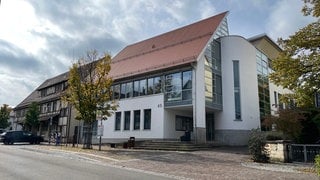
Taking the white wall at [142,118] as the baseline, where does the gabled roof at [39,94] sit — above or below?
above

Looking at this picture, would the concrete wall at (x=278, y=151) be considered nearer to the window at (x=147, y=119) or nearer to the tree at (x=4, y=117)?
the window at (x=147, y=119)

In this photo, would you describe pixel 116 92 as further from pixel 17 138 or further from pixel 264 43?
pixel 264 43

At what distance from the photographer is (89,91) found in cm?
2597

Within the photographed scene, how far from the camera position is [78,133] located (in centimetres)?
3909

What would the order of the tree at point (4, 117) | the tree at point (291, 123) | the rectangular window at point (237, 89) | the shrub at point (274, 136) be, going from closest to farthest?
the tree at point (291, 123) → the shrub at point (274, 136) → the rectangular window at point (237, 89) → the tree at point (4, 117)

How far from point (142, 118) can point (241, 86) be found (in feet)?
32.3

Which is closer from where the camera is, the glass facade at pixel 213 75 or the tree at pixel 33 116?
the glass facade at pixel 213 75

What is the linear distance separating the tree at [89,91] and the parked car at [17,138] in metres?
12.2

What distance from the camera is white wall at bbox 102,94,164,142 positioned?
28.8m

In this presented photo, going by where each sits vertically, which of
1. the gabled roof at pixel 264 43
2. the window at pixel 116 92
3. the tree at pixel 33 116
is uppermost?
the gabled roof at pixel 264 43

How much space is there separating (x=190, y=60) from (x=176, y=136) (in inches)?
285

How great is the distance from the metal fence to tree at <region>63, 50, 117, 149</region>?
14.6 meters

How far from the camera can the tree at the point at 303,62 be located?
13.6 metres

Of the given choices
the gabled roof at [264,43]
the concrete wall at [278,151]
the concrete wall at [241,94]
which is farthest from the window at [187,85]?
the gabled roof at [264,43]
